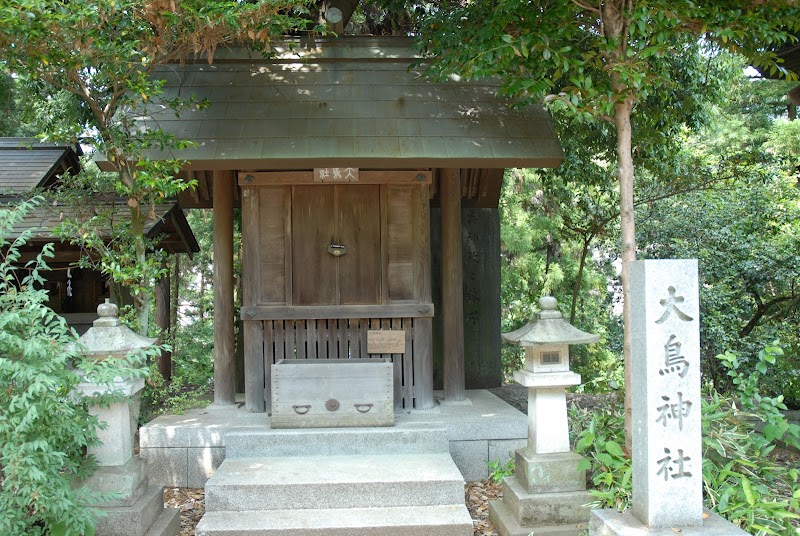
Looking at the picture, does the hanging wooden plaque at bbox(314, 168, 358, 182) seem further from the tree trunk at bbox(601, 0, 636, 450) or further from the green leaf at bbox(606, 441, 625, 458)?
the green leaf at bbox(606, 441, 625, 458)

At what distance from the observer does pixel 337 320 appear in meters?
7.10

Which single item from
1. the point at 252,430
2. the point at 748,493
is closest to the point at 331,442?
the point at 252,430

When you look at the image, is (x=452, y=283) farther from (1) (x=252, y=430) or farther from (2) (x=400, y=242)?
(1) (x=252, y=430)

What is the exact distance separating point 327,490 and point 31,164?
9.24 meters

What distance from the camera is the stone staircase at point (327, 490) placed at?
16.1ft

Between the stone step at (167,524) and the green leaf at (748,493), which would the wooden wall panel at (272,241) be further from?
the green leaf at (748,493)

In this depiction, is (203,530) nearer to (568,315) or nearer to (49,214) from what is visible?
(49,214)

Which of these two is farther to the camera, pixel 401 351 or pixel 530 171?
pixel 530 171

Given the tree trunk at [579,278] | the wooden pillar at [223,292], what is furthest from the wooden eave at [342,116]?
the tree trunk at [579,278]

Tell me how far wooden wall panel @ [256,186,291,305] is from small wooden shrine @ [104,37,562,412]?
0.04 ft

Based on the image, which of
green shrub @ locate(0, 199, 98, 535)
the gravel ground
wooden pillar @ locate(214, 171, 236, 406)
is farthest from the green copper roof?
the gravel ground

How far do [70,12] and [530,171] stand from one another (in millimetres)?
9509

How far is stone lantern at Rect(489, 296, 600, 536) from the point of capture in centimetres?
482

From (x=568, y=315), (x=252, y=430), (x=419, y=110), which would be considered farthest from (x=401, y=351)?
(x=568, y=315)
